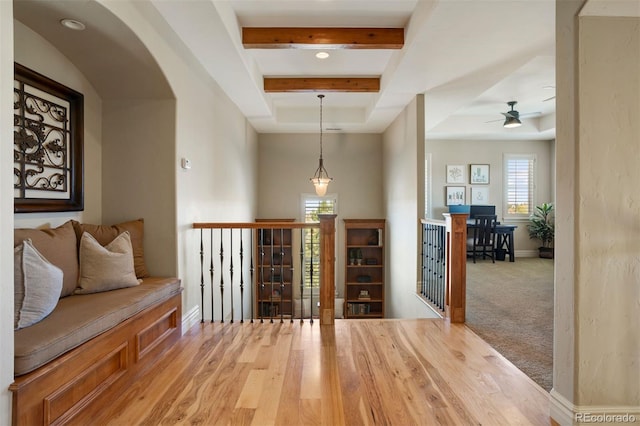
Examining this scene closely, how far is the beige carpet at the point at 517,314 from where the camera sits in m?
2.58

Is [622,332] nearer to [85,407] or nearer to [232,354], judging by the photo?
[232,354]

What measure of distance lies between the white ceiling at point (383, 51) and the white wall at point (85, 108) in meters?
0.10

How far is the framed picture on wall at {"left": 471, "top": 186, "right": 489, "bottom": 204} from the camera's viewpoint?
307 inches

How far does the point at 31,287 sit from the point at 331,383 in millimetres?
1793

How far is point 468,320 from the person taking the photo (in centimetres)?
345

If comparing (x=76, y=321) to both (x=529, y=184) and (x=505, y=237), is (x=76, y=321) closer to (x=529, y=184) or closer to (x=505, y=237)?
(x=505, y=237)

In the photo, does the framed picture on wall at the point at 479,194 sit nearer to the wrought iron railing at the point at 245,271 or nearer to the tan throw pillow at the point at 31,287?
the wrought iron railing at the point at 245,271

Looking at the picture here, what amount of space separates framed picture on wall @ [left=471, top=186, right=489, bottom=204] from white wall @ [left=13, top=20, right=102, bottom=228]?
24.1 feet

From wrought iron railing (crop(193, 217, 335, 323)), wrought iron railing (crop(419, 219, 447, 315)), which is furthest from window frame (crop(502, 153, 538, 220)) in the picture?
wrought iron railing (crop(193, 217, 335, 323))

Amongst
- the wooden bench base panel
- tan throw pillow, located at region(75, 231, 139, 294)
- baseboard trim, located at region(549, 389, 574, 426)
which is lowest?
baseboard trim, located at region(549, 389, 574, 426)

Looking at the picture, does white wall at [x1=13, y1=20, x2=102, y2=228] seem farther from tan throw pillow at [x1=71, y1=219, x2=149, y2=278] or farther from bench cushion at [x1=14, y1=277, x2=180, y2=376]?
bench cushion at [x1=14, y1=277, x2=180, y2=376]

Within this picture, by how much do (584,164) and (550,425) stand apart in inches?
54.9

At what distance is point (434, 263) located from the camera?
4.00m

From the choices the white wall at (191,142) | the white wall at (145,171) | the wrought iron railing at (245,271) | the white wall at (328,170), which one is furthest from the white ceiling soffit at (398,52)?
the wrought iron railing at (245,271)
